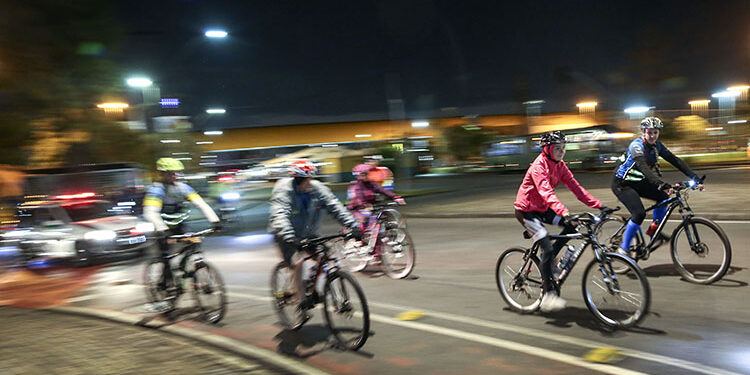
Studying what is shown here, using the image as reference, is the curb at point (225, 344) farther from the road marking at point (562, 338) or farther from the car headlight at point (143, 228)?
the car headlight at point (143, 228)

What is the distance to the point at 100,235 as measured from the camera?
12.8m

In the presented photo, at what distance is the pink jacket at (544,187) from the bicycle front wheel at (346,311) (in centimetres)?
198

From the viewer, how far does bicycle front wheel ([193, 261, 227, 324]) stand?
6938mm

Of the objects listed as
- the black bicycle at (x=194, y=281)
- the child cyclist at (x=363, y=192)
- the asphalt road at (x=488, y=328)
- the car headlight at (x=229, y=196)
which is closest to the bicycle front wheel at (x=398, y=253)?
the asphalt road at (x=488, y=328)

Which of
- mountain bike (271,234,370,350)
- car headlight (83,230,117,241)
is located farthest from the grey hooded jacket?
car headlight (83,230,117,241)

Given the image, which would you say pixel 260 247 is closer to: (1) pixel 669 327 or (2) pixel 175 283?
(2) pixel 175 283

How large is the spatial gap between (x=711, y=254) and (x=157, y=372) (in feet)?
20.1

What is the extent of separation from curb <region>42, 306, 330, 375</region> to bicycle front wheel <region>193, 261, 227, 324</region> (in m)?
0.42

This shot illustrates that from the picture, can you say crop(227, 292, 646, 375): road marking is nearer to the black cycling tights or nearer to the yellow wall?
the black cycling tights

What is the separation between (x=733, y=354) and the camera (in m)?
4.69

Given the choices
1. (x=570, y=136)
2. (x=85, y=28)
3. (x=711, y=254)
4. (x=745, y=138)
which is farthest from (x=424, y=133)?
(x=711, y=254)

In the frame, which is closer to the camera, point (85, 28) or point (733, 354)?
point (733, 354)

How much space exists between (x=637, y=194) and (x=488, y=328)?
2.86 metres

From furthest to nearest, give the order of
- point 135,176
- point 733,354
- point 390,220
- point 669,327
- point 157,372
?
point 135,176, point 390,220, point 669,327, point 157,372, point 733,354
